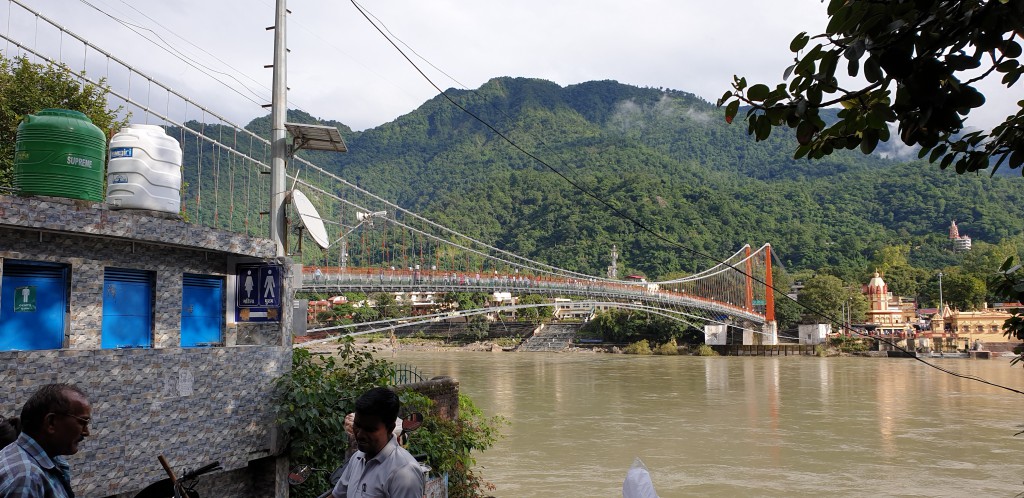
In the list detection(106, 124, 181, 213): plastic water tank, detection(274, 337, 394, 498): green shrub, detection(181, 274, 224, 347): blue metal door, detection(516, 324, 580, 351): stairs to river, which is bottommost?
detection(516, 324, 580, 351): stairs to river

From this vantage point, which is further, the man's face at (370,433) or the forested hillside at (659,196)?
the forested hillside at (659,196)

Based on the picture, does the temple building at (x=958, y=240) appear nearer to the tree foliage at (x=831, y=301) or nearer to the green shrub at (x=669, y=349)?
the tree foliage at (x=831, y=301)

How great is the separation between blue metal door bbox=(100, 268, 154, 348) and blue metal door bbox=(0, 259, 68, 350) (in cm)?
28

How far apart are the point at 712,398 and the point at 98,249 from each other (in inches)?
715

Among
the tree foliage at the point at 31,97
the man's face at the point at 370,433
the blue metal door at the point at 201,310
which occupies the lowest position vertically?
the man's face at the point at 370,433

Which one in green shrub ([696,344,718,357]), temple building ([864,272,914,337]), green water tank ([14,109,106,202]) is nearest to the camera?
green water tank ([14,109,106,202])

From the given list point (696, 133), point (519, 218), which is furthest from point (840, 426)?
point (696, 133)

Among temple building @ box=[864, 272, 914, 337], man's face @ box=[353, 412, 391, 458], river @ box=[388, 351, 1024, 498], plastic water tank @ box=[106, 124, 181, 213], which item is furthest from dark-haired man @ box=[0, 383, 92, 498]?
temple building @ box=[864, 272, 914, 337]

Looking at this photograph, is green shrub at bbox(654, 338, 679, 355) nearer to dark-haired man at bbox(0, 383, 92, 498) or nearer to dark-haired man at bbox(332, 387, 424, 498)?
dark-haired man at bbox(332, 387, 424, 498)

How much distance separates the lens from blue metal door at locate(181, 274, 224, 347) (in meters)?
4.70

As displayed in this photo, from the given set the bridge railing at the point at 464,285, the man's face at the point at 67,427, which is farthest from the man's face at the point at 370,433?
the bridge railing at the point at 464,285

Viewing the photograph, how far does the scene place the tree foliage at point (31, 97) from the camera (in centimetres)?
917

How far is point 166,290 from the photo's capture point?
14.4ft

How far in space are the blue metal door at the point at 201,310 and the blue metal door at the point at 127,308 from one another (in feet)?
1.05
